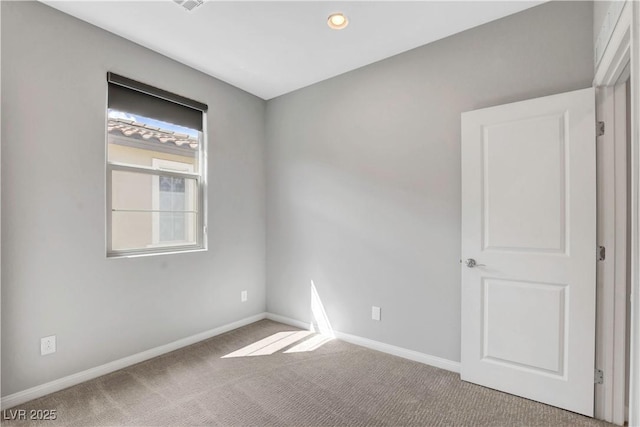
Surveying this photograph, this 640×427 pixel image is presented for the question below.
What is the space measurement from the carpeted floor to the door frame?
1.16 feet

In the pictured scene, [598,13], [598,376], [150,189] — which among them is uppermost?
[598,13]

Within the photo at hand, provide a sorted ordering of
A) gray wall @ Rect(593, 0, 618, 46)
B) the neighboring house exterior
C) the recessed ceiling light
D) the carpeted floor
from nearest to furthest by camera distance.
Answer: gray wall @ Rect(593, 0, 618, 46), the carpeted floor, the recessed ceiling light, the neighboring house exterior

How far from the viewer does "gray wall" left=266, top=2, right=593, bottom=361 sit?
2.25 m

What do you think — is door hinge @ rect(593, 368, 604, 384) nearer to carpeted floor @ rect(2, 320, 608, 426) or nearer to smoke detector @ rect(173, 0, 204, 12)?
carpeted floor @ rect(2, 320, 608, 426)

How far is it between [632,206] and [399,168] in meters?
1.65

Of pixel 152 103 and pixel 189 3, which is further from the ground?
pixel 189 3

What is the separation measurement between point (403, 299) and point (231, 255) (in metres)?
1.89

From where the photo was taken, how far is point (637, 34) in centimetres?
125

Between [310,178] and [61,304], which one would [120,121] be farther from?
[310,178]

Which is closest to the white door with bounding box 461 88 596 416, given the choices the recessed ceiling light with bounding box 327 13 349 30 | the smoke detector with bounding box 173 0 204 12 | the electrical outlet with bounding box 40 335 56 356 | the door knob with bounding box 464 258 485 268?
the door knob with bounding box 464 258 485 268

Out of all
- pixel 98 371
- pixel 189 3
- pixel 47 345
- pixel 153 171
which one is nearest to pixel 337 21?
pixel 189 3

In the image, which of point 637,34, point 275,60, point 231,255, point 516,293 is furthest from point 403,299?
point 275,60

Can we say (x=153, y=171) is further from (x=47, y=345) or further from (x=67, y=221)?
(x=47, y=345)

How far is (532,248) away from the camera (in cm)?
213
